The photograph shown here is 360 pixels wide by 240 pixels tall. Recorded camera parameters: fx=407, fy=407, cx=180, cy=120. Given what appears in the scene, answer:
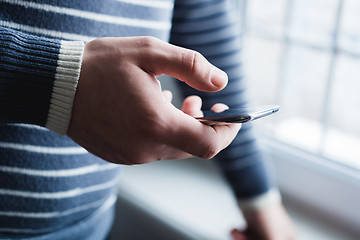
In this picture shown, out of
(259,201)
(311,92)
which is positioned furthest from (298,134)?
(259,201)

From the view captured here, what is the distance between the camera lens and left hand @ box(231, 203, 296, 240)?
2.32 ft

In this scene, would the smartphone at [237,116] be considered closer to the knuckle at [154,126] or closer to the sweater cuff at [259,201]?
the knuckle at [154,126]

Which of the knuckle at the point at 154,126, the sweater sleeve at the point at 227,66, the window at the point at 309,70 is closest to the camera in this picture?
the knuckle at the point at 154,126

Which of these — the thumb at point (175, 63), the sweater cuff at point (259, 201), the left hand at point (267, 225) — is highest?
the thumb at point (175, 63)

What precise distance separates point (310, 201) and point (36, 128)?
24.6 inches

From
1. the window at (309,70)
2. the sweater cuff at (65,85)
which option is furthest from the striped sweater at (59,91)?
the window at (309,70)

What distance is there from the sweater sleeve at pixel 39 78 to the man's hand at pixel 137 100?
0.01 metres

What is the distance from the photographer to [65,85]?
343 millimetres

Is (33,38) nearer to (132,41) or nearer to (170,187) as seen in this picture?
(132,41)

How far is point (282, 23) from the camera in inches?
34.2

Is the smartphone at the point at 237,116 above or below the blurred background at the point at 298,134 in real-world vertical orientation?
above

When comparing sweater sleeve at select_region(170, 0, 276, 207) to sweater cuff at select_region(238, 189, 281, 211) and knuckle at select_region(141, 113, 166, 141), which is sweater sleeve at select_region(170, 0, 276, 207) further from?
knuckle at select_region(141, 113, 166, 141)

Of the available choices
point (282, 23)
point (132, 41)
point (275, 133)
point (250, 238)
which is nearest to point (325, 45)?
point (282, 23)

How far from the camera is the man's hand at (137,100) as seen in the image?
33cm
